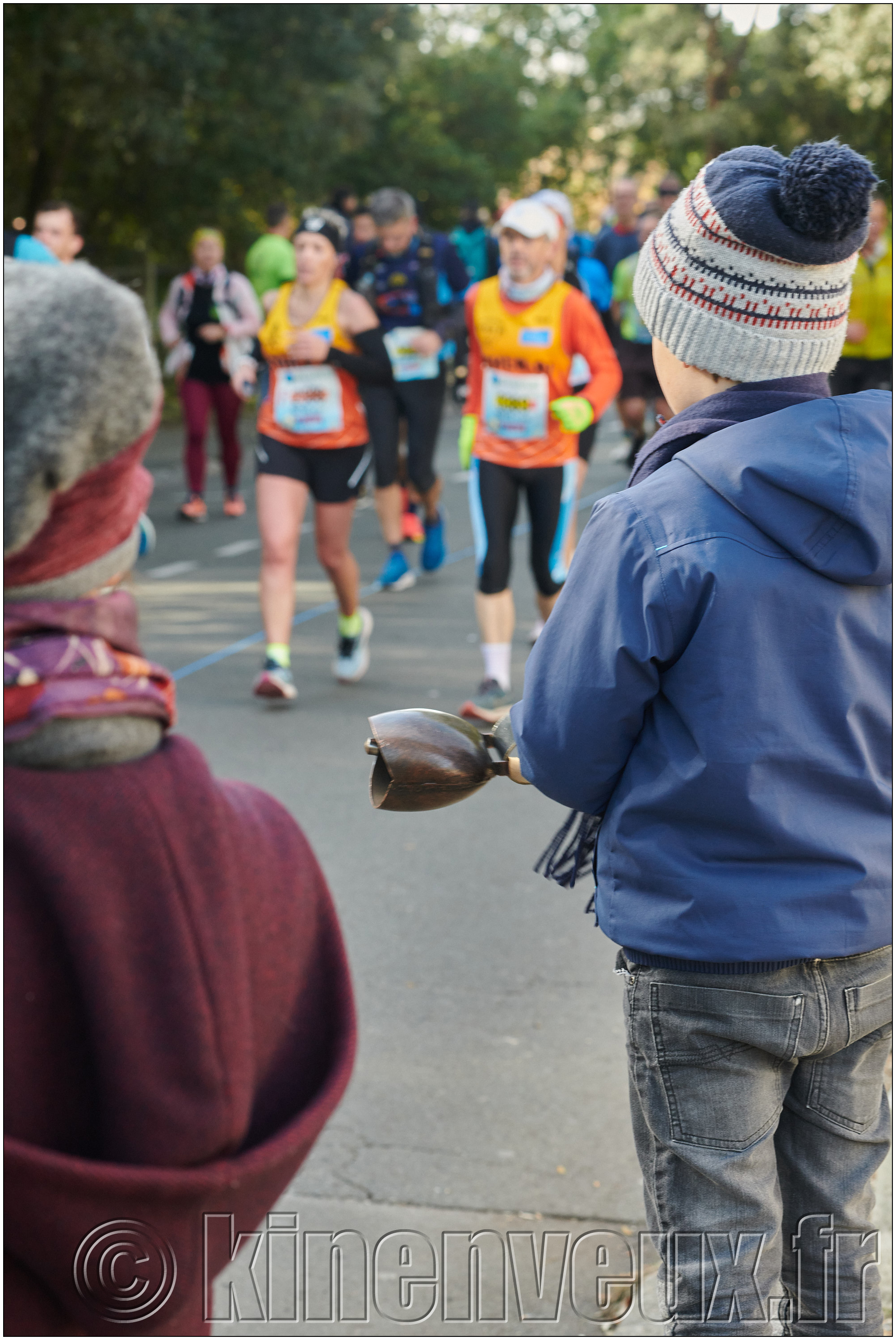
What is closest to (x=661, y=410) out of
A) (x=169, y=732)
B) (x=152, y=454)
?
(x=169, y=732)

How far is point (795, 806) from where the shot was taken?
189cm

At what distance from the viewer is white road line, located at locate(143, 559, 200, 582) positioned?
1050 centimetres

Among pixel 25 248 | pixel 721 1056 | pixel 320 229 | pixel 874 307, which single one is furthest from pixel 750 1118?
pixel 874 307

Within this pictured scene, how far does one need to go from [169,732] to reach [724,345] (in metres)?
0.92

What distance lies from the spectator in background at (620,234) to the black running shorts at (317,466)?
6.35 m

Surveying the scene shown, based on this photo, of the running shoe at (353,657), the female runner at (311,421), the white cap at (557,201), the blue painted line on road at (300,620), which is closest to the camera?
the female runner at (311,421)

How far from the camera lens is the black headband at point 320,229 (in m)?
7.06

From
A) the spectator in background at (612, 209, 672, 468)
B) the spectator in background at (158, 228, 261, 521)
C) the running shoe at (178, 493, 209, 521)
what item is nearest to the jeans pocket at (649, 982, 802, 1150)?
the spectator in background at (612, 209, 672, 468)

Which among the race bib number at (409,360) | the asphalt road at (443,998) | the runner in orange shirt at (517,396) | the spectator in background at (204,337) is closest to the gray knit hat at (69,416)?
the asphalt road at (443,998)

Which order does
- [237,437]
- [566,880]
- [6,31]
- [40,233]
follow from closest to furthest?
[566,880]
[40,233]
[237,437]
[6,31]

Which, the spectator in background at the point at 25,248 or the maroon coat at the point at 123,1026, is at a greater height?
the maroon coat at the point at 123,1026

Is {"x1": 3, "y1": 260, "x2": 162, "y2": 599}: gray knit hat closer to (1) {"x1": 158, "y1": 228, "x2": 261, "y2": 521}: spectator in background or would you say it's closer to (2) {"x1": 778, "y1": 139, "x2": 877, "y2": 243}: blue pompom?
(2) {"x1": 778, "y1": 139, "x2": 877, "y2": 243}: blue pompom

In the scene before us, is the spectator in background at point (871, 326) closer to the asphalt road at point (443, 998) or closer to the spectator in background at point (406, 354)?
the spectator in background at point (406, 354)

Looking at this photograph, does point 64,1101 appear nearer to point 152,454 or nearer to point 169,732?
point 169,732
